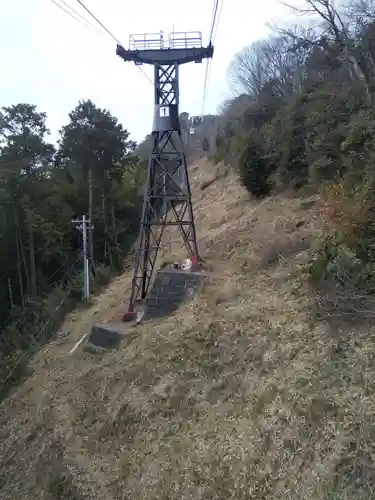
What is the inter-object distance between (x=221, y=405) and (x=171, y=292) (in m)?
4.54

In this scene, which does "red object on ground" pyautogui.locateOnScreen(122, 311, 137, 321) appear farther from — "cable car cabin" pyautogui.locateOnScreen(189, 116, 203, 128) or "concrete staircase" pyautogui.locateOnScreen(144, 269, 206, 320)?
"cable car cabin" pyautogui.locateOnScreen(189, 116, 203, 128)

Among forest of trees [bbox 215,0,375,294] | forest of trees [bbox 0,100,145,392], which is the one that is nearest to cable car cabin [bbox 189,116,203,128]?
forest of trees [bbox 0,100,145,392]

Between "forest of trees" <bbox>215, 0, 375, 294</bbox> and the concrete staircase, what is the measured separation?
3663 millimetres

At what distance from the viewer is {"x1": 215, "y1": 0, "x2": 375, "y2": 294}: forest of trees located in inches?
354

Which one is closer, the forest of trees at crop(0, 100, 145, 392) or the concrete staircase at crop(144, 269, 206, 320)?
the concrete staircase at crop(144, 269, 206, 320)

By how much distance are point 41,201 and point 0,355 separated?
30.9 feet

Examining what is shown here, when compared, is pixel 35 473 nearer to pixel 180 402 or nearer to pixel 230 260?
pixel 180 402

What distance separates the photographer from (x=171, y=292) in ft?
40.8

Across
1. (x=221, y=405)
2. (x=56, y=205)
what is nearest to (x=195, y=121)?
(x=56, y=205)

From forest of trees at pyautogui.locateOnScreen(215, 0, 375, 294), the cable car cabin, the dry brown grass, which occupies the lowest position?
the dry brown grass

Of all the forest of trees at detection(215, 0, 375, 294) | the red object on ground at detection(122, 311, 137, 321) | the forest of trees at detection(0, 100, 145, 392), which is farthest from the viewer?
the forest of trees at detection(0, 100, 145, 392)

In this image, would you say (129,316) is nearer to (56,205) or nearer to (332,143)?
(332,143)

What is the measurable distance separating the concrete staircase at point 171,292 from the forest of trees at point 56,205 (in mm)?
8255

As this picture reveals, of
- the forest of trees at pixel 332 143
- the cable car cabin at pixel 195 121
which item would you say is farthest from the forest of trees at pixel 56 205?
the cable car cabin at pixel 195 121
